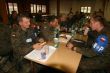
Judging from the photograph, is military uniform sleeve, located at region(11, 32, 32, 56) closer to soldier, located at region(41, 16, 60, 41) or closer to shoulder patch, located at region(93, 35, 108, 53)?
soldier, located at region(41, 16, 60, 41)

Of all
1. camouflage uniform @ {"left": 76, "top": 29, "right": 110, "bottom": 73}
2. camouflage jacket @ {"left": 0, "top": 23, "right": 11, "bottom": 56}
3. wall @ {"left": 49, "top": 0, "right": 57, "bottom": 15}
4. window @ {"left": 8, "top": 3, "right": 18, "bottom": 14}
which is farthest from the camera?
wall @ {"left": 49, "top": 0, "right": 57, "bottom": 15}

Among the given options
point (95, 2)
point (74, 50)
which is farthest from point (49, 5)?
point (74, 50)

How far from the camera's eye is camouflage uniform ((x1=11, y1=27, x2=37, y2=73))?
5.85 ft

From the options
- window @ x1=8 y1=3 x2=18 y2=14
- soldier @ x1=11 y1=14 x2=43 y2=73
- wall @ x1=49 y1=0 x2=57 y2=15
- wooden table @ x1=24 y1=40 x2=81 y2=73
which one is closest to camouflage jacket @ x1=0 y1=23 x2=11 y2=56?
soldier @ x1=11 y1=14 x2=43 y2=73

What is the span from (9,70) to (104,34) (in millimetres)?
2039

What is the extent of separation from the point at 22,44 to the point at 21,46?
0.05m

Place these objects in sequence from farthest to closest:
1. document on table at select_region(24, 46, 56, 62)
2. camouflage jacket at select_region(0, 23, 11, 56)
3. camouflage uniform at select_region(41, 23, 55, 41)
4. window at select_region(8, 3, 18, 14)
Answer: window at select_region(8, 3, 18, 14)
camouflage uniform at select_region(41, 23, 55, 41)
camouflage jacket at select_region(0, 23, 11, 56)
document on table at select_region(24, 46, 56, 62)

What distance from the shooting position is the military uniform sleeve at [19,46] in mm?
1758

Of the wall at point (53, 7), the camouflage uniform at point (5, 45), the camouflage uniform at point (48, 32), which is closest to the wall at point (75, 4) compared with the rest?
the wall at point (53, 7)

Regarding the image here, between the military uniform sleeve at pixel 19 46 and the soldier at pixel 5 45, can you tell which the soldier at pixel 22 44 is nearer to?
the military uniform sleeve at pixel 19 46

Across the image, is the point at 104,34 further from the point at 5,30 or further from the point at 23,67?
the point at 5,30

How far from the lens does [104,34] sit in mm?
1651

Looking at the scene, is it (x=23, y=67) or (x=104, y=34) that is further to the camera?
(x=23, y=67)

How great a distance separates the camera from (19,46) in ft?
5.93
